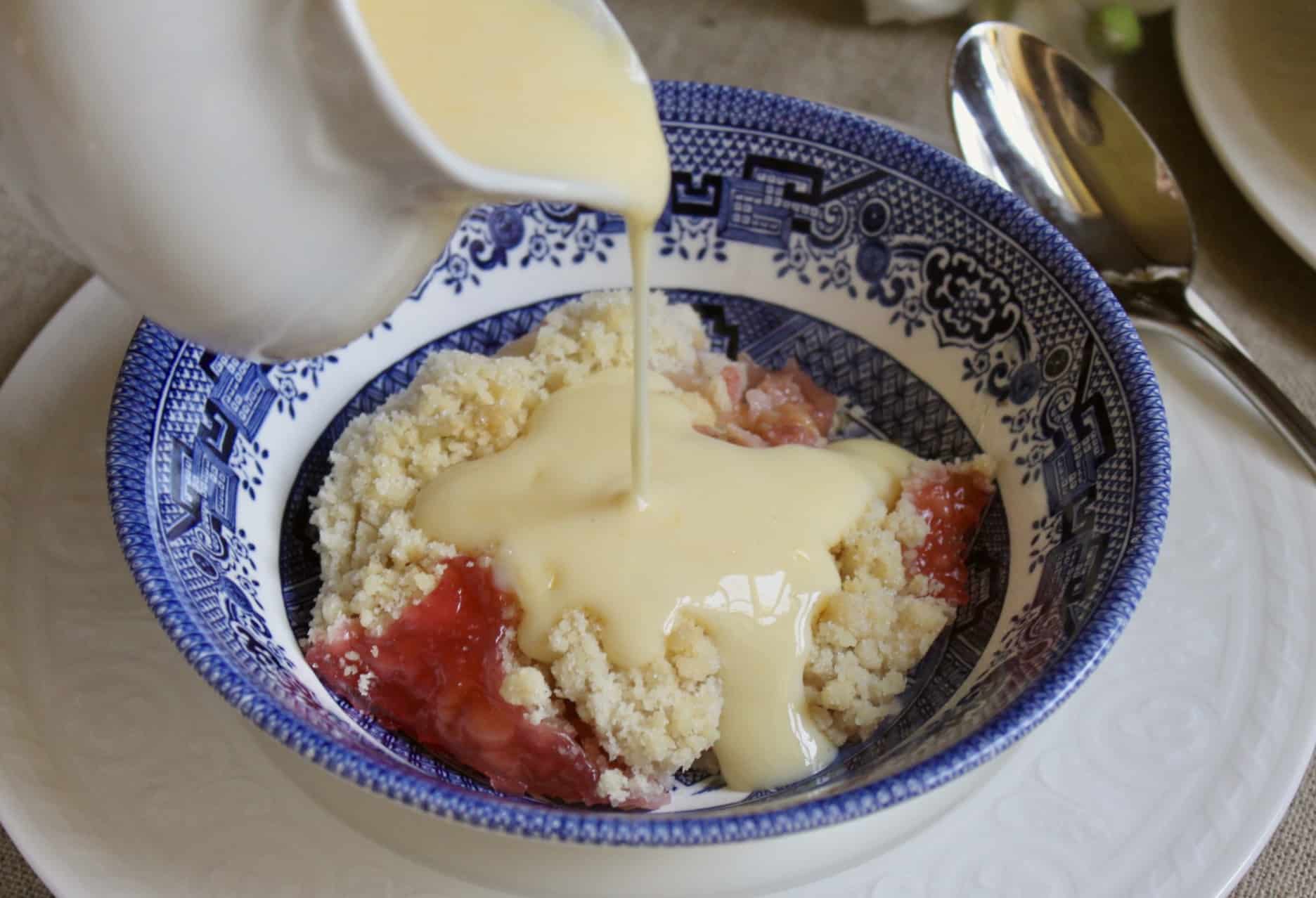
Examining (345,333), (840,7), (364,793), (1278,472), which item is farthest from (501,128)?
(840,7)

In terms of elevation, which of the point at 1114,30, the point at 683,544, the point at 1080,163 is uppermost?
the point at 1114,30

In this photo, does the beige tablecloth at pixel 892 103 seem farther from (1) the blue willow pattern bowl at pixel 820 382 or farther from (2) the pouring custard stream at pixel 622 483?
(2) the pouring custard stream at pixel 622 483

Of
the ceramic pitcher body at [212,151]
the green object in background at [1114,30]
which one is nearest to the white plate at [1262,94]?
the green object in background at [1114,30]

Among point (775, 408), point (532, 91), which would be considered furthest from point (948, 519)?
point (532, 91)

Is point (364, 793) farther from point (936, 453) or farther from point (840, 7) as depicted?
point (840, 7)

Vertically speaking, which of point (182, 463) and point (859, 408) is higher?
point (182, 463)

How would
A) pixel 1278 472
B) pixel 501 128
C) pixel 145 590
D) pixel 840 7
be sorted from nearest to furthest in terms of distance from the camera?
1. pixel 501 128
2. pixel 145 590
3. pixel 1278 472
4. pixel 840 7

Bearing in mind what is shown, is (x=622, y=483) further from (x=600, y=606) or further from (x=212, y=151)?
(x=212, y=151)
